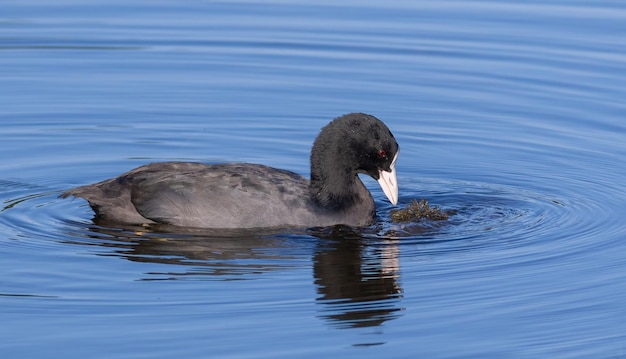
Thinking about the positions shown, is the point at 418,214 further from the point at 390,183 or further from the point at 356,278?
the point at 356,278

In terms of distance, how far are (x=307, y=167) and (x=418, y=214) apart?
2098mm

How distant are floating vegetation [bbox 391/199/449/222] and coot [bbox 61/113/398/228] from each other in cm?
16

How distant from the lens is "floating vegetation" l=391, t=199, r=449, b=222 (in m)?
12.0

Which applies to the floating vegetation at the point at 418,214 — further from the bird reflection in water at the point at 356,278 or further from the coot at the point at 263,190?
the bird reflection in water at the point at 356,278

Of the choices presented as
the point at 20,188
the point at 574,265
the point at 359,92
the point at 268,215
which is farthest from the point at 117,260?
the point at 359,92

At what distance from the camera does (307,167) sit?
13.7 meters

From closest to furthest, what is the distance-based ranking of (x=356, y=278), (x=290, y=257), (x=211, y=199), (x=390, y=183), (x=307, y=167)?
(x=356, y=278) < (x=290, y=257) < (x=211, y=199) < (x=390, y=183) < (x=307, y=167)

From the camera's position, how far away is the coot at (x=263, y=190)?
11.5m

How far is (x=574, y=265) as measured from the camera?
10.5 m

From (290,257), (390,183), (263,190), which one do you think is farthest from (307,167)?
(290,257)

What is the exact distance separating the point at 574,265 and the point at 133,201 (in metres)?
4.02

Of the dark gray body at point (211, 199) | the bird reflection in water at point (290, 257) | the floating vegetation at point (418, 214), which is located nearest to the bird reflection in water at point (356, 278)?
the bird reflection in water at point (290, 257)

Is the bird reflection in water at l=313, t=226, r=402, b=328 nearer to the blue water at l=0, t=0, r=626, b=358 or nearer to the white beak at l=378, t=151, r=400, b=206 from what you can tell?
the blue water at l=0, t=0, r=626, b=358

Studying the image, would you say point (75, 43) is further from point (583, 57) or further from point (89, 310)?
point (89, 310)
